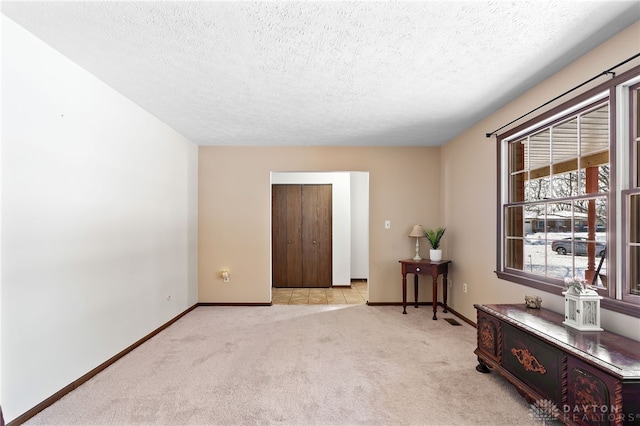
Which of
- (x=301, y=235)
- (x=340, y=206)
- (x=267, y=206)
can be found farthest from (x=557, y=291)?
(x=301, y=235)

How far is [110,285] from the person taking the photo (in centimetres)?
279

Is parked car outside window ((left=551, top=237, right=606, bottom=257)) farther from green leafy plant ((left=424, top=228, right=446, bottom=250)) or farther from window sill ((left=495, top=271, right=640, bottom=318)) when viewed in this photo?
green leafy plant ((left=424, top=228, right=446, bottom=250))

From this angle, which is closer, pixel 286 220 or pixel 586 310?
pixel 586 310

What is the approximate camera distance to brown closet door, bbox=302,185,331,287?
247 inches

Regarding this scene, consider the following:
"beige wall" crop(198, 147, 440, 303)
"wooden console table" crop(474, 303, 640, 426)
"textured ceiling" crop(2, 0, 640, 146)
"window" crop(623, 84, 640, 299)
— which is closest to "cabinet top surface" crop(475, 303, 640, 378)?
"wooden console table" crop(474, 303, 640, 426)

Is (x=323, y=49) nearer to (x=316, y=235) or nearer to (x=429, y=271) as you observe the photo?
(x=429, y=271)

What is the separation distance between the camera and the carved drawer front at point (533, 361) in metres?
1.90

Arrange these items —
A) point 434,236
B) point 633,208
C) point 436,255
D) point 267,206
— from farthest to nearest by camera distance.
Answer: point 267,206
point 434,236
point 436,255
point 633,208

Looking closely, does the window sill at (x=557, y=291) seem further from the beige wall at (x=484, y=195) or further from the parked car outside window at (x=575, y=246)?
the parked car outside window at (x=575, y=246)

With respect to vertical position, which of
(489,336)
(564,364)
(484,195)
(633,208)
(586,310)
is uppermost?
(484,195)

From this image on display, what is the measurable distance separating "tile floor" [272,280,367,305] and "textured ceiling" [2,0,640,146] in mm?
3003

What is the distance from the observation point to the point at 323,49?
84.6 inches

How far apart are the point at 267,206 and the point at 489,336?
3312 millimetres

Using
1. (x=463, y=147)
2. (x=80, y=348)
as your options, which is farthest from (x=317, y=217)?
(x=80, y=348)
